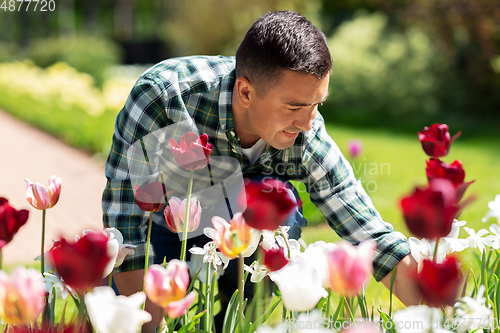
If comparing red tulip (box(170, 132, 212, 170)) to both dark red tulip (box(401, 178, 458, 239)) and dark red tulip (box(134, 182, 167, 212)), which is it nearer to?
dark red tulip (box(134, 182, 167, 212))

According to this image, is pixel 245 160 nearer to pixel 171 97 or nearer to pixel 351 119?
pixel 171 97

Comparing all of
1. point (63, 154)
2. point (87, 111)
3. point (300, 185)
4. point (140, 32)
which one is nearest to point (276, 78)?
point (300, 185)

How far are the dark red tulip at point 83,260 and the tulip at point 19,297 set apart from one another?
64 millimetres

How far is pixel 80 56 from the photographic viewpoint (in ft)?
41.0

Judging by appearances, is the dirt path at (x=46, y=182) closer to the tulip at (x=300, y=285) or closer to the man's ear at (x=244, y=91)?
the man's ear at (x=244, y=91)

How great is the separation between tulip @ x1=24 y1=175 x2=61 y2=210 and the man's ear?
64 centimetres

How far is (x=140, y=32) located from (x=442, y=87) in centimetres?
2991

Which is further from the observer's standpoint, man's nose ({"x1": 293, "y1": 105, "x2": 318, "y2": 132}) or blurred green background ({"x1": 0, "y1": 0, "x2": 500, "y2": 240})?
blurred green background ({"x1": 0, "y1": 0, "x2": 500, "y2": 240})

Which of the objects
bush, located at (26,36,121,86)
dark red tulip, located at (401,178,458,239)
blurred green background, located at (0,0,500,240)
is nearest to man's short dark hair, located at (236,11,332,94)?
dark red tulip, located at (401,178,458,239)

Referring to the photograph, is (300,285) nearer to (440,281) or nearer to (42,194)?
(440,281)

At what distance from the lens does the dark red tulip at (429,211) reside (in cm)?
59

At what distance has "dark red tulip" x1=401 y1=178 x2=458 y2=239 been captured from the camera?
592mm

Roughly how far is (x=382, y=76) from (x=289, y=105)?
747 centimetres

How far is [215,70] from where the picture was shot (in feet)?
5.29
